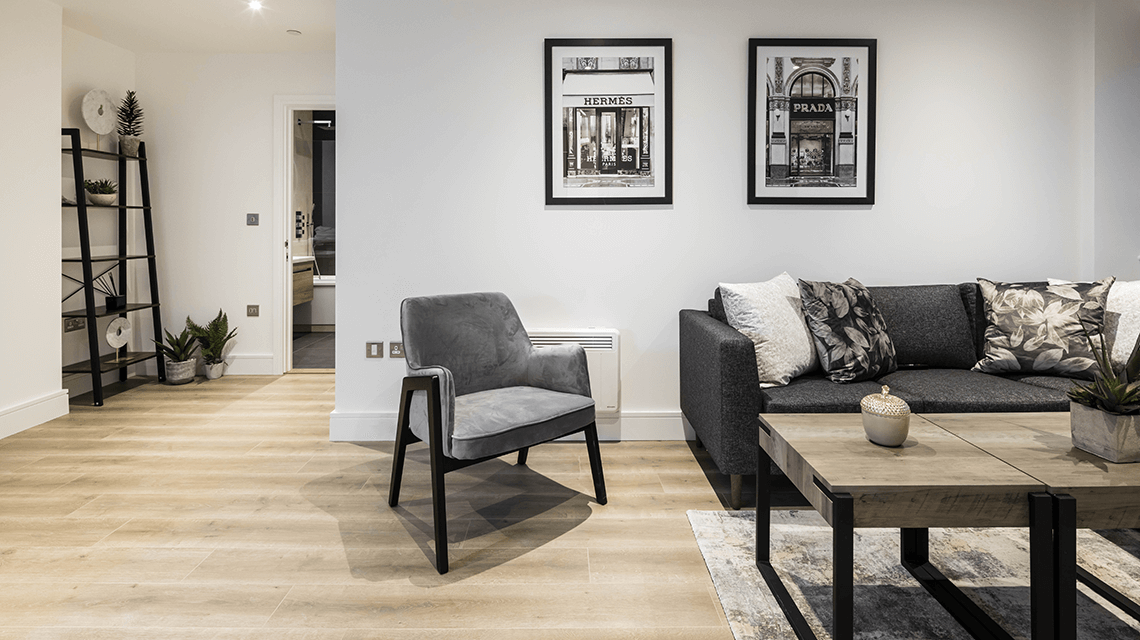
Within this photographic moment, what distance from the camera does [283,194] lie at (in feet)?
17.2

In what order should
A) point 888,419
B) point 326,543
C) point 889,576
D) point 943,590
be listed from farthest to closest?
point 326,543
point 889,576
point 943,590
point 888,419

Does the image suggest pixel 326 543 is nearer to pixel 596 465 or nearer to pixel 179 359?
pixel 596 465

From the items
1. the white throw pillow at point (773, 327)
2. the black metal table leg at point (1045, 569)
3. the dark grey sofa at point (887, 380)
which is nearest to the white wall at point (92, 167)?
the dark grey sofa at point (887, 380)

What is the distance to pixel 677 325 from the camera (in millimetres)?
3594

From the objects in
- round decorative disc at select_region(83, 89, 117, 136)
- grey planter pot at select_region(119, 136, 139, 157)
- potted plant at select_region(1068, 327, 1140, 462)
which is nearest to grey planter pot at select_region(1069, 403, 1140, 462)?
potted plant at select_region(1068, 327, 1140, 462)

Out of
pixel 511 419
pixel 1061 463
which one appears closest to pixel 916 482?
pixel 1061 463

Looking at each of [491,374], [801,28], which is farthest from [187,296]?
[801,28]

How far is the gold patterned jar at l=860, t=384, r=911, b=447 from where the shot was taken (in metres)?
1.74

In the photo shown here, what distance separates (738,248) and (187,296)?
4265 mm

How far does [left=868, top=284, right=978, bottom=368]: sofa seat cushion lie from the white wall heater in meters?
1.27

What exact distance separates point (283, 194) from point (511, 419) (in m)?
3.74

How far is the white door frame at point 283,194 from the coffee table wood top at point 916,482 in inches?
178

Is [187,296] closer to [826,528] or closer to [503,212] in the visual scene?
[503,212]

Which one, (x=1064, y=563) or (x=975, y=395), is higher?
(x=975, y=395)
